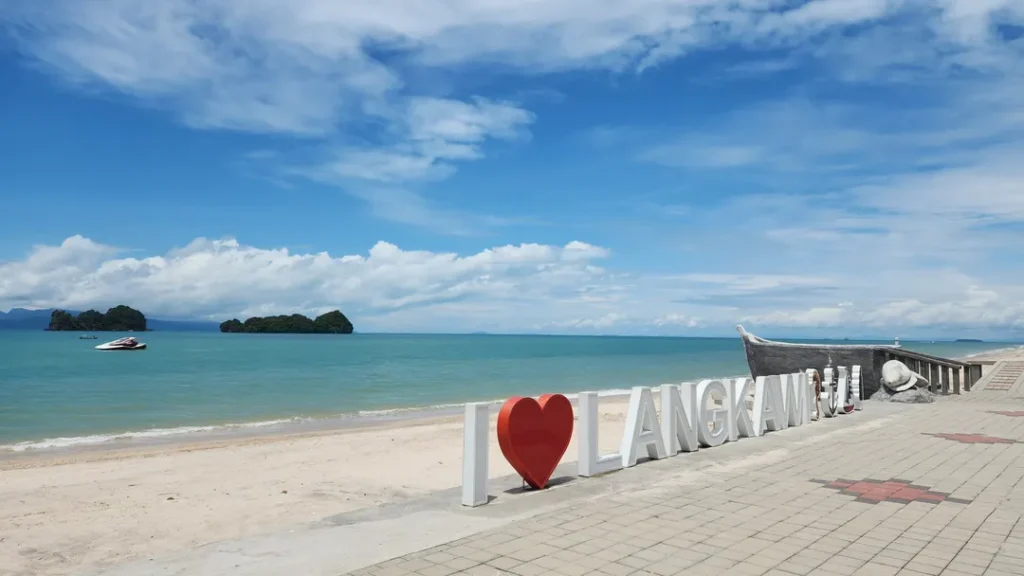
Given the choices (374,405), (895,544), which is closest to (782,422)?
(895,544)

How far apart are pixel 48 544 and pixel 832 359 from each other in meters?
19.7

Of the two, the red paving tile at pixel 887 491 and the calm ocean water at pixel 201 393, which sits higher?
the red paving tile at pixel 887 491

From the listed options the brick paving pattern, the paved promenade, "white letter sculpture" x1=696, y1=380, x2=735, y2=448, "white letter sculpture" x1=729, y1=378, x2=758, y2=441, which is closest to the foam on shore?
"white letter sculpture" x1=729, y1=378, x2=758, y2=441

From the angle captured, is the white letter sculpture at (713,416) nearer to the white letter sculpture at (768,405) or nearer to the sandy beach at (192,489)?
the white letter sculpture at (768,405)

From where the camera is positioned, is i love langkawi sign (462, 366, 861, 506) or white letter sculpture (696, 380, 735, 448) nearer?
i love langkawi sign (462, 366, 861, 506)

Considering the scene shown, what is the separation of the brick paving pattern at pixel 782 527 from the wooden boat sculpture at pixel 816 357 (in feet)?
36.4

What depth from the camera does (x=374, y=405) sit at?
27.3 meters

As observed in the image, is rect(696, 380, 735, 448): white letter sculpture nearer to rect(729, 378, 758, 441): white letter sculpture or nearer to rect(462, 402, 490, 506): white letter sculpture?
rect(729, 378, 758, 441): white letter sculpture

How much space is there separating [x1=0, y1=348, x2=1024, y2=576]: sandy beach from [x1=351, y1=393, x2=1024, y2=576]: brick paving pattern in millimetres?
2533

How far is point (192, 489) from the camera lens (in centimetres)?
1023

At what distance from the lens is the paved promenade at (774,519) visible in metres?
5.09

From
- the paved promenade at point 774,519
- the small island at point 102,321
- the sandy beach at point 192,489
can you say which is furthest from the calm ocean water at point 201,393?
the small island at point 102,321

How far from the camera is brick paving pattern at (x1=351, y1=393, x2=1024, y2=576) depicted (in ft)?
16.6

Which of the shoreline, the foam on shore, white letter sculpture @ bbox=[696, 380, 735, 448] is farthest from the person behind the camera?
the foam on shore
